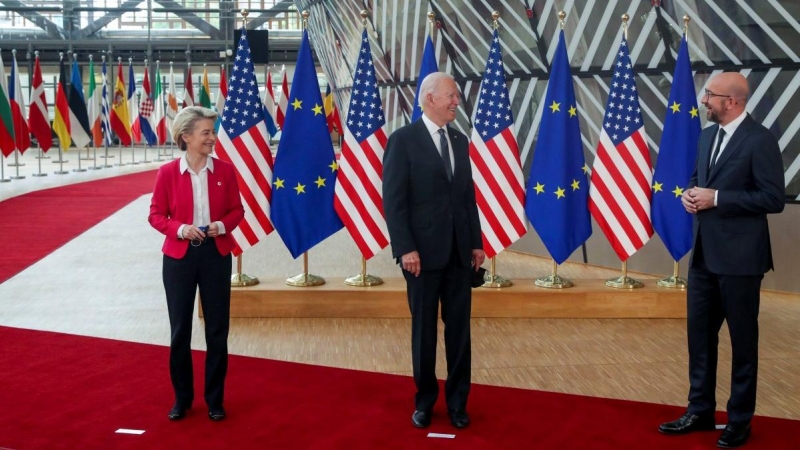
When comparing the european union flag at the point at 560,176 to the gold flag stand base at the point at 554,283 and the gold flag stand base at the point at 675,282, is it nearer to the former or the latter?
the gold flag stand base at the point at 554,283

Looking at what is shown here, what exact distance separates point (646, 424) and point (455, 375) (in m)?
1.10

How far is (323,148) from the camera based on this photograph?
26.3 ft

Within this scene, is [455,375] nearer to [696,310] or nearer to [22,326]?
[696,310]

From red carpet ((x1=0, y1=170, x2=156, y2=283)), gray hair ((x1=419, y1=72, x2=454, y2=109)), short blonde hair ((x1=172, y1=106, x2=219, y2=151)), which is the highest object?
gray hair ((x1=419, y1=72, x2=454, y2=109))

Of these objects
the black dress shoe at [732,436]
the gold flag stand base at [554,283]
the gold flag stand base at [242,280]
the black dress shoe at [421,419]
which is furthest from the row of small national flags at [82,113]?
the black dress shoe at [732,436]

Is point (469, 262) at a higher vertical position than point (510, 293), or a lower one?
higher

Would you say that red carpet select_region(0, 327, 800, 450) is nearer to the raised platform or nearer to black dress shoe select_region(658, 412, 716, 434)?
black dress shoe select_region(658, 412, 716, 434)

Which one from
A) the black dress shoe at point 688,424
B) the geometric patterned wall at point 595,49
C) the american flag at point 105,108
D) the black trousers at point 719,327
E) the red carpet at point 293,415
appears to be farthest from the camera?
the american flag at point 105,108

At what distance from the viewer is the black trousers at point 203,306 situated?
196 inches

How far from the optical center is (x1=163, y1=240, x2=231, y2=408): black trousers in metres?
4.97

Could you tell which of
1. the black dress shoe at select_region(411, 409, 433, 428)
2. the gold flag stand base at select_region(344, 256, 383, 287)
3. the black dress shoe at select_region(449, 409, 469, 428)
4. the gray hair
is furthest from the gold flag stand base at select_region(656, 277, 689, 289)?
the gray hair

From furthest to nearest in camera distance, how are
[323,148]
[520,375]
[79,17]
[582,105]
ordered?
[79,17] < [582,105] < [323,148] < [520,375]

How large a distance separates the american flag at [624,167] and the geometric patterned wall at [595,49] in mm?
1406

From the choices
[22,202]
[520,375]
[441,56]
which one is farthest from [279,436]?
[22,202]
